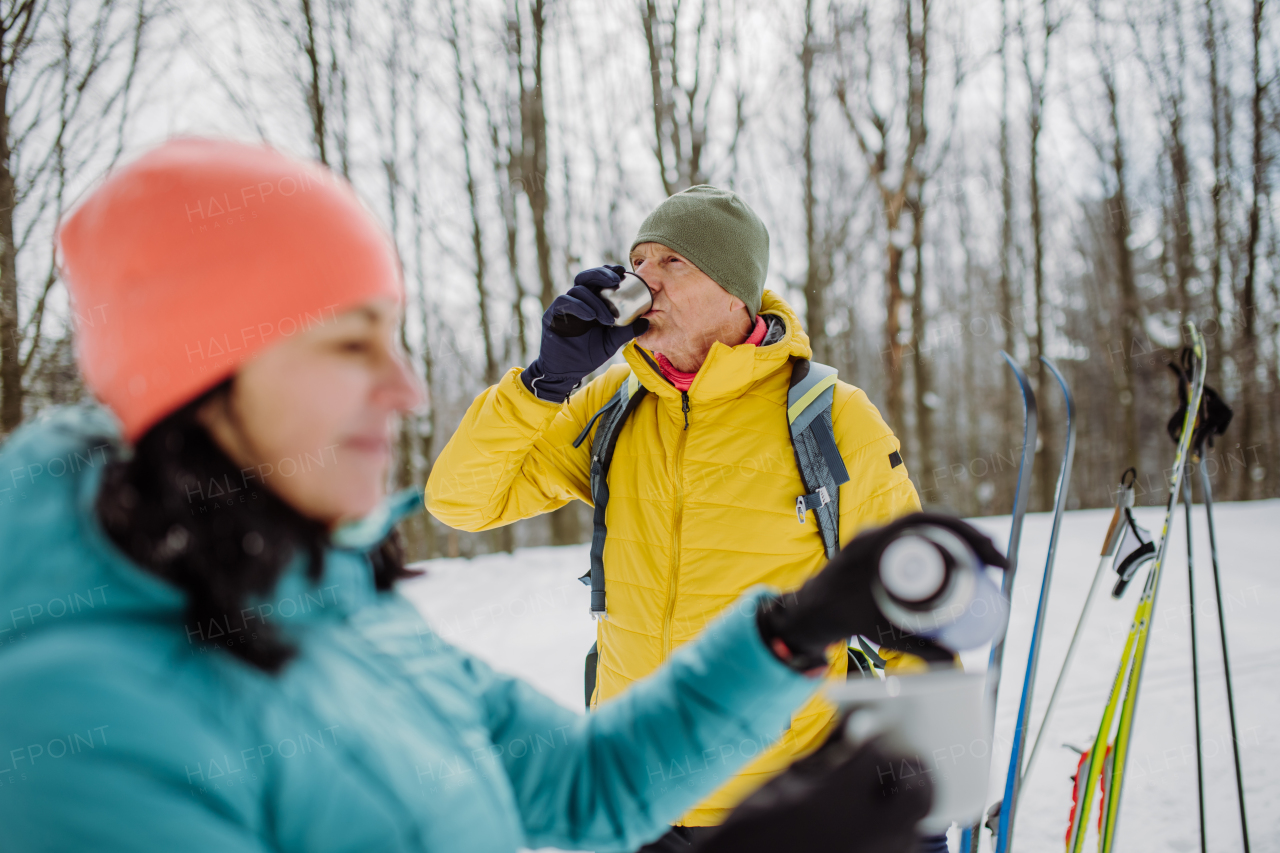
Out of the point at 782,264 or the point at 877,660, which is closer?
the point at 877,660

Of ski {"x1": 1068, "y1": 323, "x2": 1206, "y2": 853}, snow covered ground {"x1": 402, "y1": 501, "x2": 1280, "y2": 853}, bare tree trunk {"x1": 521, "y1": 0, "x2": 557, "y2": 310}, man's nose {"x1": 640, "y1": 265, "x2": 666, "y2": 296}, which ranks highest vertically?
bare tree trunk {"x1": 521, "y1": 0, "x2": 557, "y2": 310}

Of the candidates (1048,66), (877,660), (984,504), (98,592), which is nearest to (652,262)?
(877,660)

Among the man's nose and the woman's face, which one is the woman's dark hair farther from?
the man's nose

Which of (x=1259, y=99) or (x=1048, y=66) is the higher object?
(x=1048, y=66)

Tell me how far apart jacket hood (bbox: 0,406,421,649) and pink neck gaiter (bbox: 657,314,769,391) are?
1.23 metres

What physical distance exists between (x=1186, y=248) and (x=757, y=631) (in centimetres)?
1574

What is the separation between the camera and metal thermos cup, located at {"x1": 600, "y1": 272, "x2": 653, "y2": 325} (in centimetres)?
162

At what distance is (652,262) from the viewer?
1749mm

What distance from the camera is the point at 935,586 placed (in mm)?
739

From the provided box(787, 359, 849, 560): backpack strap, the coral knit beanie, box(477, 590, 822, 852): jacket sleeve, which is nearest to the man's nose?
box(787, 359, 849, 560): backpack strap

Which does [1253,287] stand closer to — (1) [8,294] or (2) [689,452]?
(2) [689,452]

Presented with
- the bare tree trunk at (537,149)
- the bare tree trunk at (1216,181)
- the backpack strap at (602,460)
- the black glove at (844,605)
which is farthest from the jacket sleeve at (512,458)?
the bare tree trunk at (1216,181)

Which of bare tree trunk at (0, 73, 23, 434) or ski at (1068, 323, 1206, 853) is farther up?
bare tree trunk at (0, 73, 23, 434)

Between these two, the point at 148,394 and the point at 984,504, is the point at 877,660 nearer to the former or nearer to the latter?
the point at 148,394
